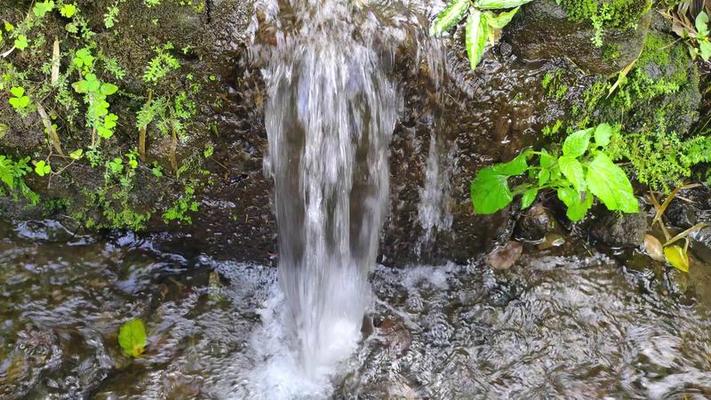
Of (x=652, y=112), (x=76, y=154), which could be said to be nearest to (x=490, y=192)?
(x=652, y=112)

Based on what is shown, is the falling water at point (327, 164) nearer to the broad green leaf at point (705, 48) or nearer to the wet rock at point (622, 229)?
the wet rock at point (622, 229)

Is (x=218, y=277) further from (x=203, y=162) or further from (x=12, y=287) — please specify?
(x=12, y=287)

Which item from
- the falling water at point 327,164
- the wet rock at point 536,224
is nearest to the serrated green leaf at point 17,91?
the falling water at point 327,164

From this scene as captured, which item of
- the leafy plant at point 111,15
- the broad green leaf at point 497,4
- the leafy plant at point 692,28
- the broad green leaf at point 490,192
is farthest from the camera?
the leafy plant at point 692,28

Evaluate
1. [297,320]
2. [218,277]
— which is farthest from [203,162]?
[297,320]

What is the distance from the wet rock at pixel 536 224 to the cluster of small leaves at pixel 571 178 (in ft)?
1.05

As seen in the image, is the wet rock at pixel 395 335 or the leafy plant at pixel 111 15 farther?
the wet rock at pixel 395 335

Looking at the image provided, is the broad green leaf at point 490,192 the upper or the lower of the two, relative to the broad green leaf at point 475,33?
lower

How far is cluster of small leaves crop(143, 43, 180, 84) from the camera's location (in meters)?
2.43

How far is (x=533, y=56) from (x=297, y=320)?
1.78 metres

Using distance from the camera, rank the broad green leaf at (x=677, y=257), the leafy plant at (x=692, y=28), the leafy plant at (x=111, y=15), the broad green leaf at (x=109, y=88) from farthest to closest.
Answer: the broad green leaf at (x=677, y=257) → the leafy plant at (x=692, y=28) → the broad green leaf at (x=109, y=88) → the leafy plant at (x=111, y=15)

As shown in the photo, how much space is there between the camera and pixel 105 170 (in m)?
2.77

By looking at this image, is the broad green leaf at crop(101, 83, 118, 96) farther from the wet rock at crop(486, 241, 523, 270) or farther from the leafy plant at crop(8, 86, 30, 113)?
the wet rock at crop(486, 241, 523, 270)

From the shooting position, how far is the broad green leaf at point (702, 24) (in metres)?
2.70
